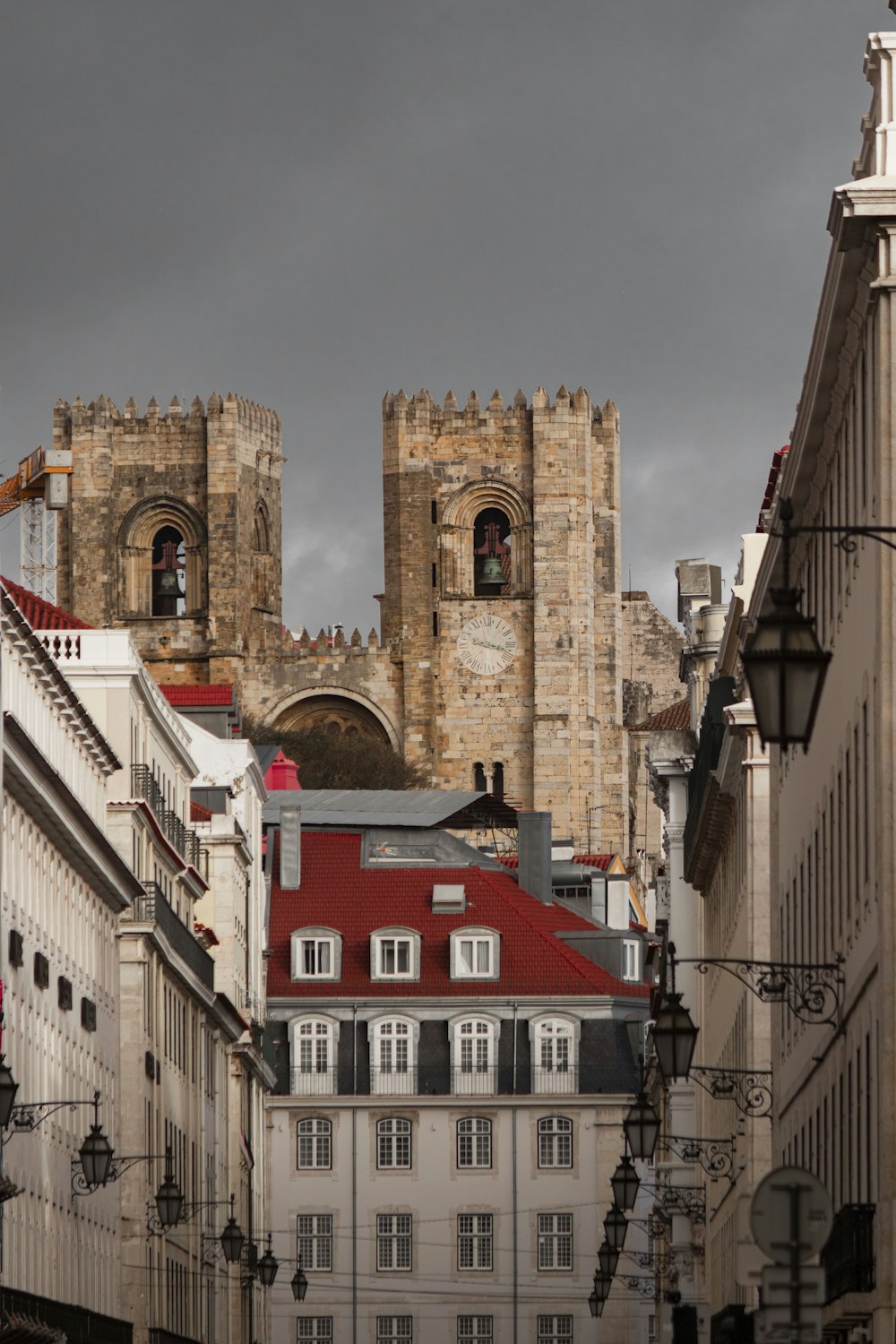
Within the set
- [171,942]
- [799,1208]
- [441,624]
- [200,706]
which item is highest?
[441,624]

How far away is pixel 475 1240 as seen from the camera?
78312 mm

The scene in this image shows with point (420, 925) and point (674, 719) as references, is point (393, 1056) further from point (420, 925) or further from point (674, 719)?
point (674, 719)

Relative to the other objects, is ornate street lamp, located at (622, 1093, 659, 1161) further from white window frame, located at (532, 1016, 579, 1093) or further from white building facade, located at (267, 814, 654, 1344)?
white window frame, located at (532, 1016, 579, 1093)

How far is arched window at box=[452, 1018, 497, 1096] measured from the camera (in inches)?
3140

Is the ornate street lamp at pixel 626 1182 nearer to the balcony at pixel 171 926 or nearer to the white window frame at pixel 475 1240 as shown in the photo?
the balcony at pixel 171 926

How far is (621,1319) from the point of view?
77.1 m

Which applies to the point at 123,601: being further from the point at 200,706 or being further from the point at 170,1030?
the point at 170,1030

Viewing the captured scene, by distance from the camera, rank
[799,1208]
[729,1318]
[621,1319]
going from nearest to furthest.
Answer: [799,1208] → [729,1318] → [621,1319]

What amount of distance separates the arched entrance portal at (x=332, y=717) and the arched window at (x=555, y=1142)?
80905 millimetres

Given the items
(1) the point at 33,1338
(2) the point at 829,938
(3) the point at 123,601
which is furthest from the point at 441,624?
(2) the point at 829,938

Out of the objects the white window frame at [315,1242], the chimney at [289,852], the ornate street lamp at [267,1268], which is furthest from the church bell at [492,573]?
the ornate street lamp at [267,1268]

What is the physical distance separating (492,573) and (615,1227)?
11982 centimetres

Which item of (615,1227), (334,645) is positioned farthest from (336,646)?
(615,1227)

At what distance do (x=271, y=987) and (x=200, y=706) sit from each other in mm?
7030
